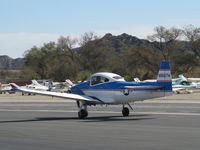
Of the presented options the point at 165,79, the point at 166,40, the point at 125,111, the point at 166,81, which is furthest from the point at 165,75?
the point at 166,40

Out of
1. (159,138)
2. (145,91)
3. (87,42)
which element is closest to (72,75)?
(87,42)

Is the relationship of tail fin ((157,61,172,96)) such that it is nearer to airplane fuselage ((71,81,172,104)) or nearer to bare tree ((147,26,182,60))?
airplane fuselage ((71,81,172,104))

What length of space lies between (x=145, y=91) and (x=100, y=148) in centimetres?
1168

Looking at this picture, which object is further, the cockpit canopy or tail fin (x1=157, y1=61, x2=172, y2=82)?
the cockpit canopy

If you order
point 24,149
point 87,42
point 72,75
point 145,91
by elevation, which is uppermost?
point 87,42

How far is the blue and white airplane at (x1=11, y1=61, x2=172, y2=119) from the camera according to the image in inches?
992

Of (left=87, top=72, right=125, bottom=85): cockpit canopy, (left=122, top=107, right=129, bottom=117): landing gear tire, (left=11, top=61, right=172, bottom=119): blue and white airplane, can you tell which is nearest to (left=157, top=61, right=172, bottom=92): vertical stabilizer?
(left=11, top=61, right=172, bottom=119): blue and white airplane

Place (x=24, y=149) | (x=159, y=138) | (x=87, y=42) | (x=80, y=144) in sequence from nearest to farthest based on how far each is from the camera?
(x=24, y=149) < (x=80, y=144) < (x=159, y=138) < (x=87, y=42)

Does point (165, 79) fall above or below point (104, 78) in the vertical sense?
below

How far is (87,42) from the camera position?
5182 inches

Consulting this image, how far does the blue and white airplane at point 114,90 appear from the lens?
82.7 feet

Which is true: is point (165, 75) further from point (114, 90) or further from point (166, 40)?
point (166, 40)

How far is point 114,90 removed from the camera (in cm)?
2642

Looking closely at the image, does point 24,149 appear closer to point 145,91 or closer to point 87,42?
point 145,91
